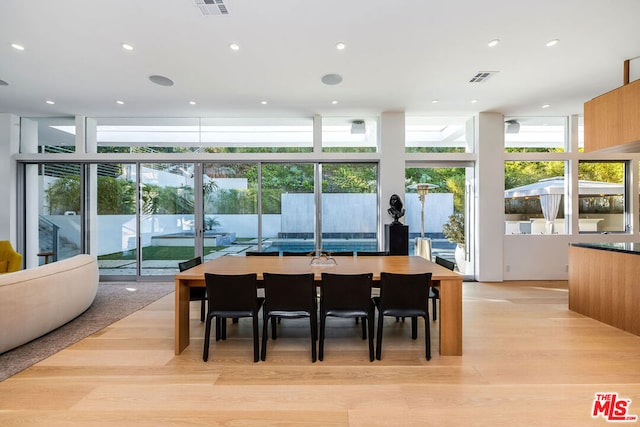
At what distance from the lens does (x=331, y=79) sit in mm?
4137

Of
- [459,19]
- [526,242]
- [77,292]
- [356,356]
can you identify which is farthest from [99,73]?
[526,242]

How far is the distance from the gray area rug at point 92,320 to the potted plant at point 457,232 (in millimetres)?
5218

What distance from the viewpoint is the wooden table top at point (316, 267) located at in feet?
9.07

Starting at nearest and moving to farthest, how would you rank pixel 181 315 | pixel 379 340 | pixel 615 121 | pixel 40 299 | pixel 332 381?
1. pixel 332 381
2. pixel 379 340
3. pixel 181 315
4. pixel 40 299
5. pixel 615 121

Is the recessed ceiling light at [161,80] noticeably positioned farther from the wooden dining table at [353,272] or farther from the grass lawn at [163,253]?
the grass lawn at [163,253]

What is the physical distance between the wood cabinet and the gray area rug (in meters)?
6.19

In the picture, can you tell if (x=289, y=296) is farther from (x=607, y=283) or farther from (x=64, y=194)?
(x=64, y=194)

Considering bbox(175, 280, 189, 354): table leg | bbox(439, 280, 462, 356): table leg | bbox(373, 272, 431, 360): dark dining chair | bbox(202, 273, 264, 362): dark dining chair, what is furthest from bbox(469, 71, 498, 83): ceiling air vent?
bbox(175, 280, 189, 354): table leg

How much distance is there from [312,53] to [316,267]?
2417 millimetres

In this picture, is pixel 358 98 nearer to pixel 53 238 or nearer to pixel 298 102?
pixel 298 102

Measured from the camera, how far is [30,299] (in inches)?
112

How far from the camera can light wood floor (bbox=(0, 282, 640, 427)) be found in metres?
1.91

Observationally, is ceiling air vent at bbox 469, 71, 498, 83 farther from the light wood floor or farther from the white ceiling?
the light wood floor

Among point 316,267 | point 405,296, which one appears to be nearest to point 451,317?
point 405,296
